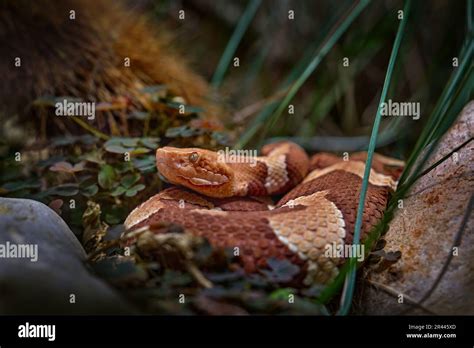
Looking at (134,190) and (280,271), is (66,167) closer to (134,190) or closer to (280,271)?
(134,190)

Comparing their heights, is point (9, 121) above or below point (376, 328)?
above

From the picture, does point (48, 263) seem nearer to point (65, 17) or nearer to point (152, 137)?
point (152, 137)

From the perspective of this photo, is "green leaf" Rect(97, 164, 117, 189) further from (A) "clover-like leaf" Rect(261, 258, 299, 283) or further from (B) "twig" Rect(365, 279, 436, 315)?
(B) "twig" Rect(365, 279, 436, 315)

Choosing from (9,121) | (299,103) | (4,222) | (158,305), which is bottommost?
(158,305)

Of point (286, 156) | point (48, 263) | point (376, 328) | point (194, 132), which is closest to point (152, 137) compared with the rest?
point (194, 132)

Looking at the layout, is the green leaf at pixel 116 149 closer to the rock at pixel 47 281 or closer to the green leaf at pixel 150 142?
the green leaf at pixel 150 142

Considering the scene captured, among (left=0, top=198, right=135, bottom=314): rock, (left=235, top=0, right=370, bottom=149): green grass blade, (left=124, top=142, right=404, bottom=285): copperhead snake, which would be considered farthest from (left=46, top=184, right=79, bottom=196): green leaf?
(left=235, top=0, right=370, bottom=149): green grass blade

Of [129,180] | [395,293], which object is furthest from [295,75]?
[395,293]
